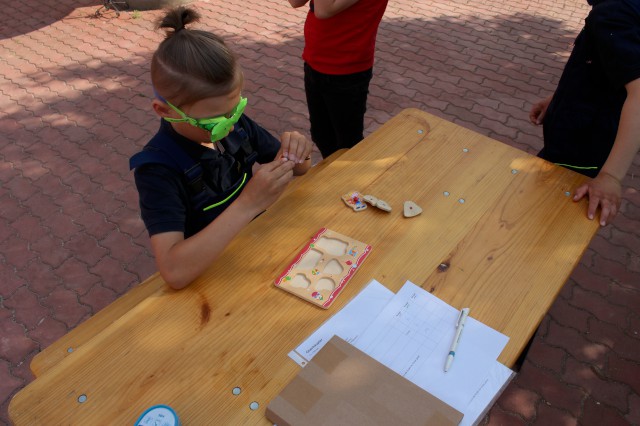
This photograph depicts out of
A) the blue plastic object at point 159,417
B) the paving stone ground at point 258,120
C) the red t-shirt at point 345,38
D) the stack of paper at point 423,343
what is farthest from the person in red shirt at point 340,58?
the blue plastic object at point 159,417

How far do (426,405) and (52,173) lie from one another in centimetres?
358

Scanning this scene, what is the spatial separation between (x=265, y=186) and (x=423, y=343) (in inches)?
25.4

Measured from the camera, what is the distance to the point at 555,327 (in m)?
2.62

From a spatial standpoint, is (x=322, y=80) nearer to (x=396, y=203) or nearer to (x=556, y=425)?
(x=396, y=203)

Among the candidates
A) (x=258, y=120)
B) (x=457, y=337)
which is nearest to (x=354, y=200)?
(x=457, y=337)

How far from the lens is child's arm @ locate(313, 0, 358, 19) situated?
6.64ft

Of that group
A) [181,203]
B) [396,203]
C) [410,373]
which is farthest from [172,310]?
[396,203]

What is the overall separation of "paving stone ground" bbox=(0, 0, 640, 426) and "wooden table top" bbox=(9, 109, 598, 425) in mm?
1197

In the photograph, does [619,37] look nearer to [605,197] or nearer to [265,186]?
[605,197]

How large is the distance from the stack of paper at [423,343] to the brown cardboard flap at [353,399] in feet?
0.16

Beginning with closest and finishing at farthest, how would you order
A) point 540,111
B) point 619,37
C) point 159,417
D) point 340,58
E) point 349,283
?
point 159,417
point 349,283
point 619,37
point 540,111
point 340,58

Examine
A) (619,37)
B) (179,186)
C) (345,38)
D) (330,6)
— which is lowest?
(179,186)

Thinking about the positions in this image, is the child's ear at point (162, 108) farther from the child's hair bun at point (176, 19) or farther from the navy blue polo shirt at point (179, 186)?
the child's hair bun at point (176, 19)

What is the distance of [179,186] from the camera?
1483 mm
